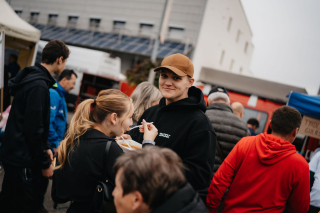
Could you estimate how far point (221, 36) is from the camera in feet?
67.1

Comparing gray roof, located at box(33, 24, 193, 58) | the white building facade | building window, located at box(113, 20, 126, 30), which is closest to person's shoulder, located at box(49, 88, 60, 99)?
gray roof, located at box(33, 24, 193, 58)

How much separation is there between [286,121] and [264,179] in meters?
0.58

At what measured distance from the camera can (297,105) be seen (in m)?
4.64

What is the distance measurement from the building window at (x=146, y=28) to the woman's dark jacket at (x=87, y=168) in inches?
756

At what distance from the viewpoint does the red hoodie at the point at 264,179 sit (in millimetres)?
2076

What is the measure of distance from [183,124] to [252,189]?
3.06 ft

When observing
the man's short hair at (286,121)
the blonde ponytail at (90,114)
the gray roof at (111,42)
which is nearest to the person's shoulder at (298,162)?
the man's short hair at (286,121)

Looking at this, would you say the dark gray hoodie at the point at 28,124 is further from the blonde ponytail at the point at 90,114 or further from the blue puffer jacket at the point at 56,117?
the blonde ponytail at the point at 90,114

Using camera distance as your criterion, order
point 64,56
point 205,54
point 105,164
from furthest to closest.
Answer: point 205,54
point 64,56
point 105,164

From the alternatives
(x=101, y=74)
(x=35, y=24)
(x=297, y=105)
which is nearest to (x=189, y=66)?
(x=297, y=105)

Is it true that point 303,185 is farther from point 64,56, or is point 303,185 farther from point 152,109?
point 64,56

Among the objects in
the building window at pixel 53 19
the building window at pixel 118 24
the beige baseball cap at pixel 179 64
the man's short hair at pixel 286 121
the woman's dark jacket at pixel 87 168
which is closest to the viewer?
the woman's dark jacket at pixel 87 168

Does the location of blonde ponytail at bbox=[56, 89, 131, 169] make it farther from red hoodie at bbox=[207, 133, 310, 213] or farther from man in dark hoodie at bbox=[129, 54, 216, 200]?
red hoodie at bbox=[207, 133, 310, 213]

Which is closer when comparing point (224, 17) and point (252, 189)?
point (252, 189)
